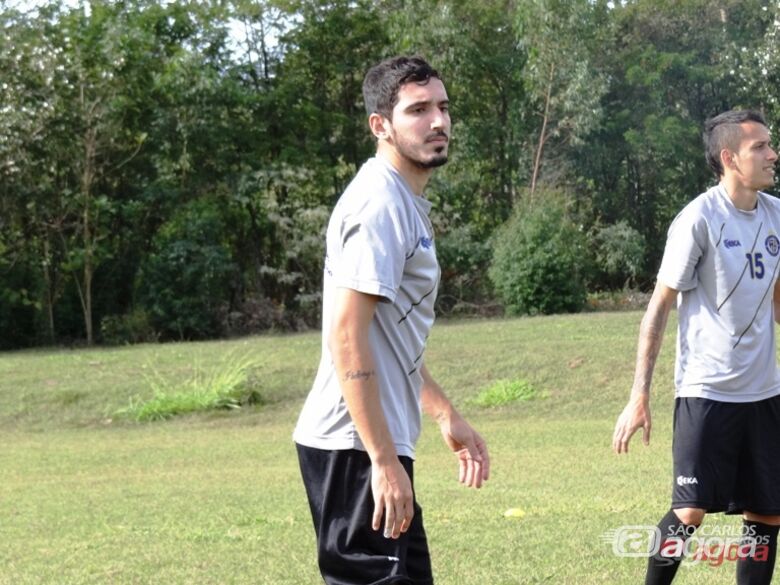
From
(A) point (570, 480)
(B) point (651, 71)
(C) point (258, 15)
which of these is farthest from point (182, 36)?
(A) point (570, 480)

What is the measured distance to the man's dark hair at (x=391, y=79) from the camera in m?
3.62

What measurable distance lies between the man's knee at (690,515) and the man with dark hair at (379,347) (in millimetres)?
1771

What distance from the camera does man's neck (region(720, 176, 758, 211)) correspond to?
5254mm

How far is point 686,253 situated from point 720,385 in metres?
0.55

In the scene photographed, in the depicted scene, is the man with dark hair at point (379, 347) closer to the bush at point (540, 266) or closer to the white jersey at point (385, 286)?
the white jersey at point (385, 286)

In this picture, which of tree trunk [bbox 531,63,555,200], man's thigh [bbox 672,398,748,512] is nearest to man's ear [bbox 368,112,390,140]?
man's thigh [bbox 672,398,748,512]

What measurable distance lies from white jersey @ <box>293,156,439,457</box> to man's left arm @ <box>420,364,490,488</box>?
35 centimetres

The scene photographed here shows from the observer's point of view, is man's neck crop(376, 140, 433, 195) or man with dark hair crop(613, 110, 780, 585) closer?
man's neck crop(376, 140, 433, 195)

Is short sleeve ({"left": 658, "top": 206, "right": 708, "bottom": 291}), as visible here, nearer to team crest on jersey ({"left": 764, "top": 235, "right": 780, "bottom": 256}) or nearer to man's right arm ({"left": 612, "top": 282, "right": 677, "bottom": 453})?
man's right arm ({"left": 612, "top": 282, "right": 677, "bottom": 453})

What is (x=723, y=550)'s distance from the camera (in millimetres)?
6363

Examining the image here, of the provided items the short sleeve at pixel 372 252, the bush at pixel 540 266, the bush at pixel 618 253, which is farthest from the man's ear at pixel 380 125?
the bush at pixel 618 253

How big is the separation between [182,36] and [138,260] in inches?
221

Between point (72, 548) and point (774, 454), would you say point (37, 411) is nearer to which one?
point (72, 548)

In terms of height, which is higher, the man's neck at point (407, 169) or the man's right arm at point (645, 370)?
the man's neck at point (407, 169)
